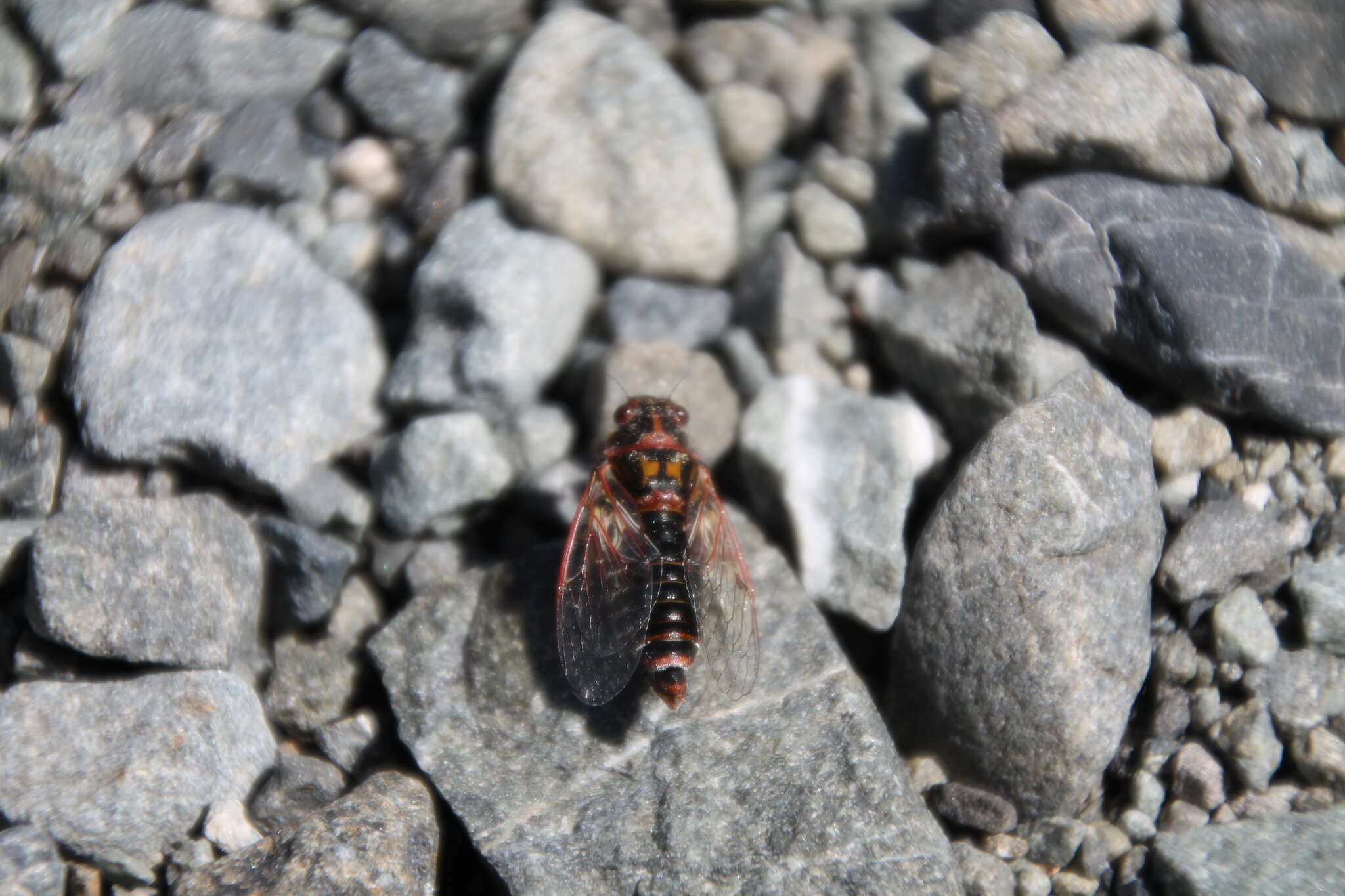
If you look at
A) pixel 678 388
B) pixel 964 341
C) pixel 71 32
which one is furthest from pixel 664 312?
pixel 71 32

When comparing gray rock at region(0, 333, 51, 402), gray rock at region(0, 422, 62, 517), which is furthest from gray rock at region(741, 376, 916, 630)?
gray rock at region(0, 333, 51, 402)

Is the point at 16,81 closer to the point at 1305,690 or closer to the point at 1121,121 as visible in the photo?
the point at 1121,121

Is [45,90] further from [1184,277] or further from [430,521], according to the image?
[1184,277]

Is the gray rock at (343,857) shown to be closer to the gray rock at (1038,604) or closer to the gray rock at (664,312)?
the gray rock at (1038,604)

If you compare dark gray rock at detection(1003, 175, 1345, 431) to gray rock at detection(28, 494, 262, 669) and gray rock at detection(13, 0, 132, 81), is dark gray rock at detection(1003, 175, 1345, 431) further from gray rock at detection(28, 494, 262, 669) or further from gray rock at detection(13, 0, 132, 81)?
gray rock at detection(13, 0, 132, 81)

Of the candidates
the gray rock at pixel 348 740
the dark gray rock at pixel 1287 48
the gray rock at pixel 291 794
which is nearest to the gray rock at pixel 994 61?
the dark gray rock at pixel 1287 48

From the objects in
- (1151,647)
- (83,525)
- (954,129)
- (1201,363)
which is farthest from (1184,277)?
(83,525)
